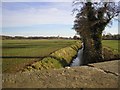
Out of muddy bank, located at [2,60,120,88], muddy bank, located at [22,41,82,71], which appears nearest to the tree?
muddy bank, located at [22,41,82,71]

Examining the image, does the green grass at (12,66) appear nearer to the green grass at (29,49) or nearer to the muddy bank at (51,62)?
the muddy bank at (51,62)

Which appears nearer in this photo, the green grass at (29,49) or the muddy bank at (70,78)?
the muddy bank at (70,78)

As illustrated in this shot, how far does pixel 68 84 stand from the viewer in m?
3.40

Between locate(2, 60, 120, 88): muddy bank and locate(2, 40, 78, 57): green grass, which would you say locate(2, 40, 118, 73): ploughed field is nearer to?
locate(2, 40, 78, 57): green grass

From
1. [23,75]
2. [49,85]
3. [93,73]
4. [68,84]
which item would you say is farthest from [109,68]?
[23,75]

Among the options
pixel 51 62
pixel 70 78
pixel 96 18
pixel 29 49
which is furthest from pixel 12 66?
pixel 29 49

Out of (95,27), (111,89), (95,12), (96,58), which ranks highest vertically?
(95,12)

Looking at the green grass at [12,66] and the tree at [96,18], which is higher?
the tree at [96,18]

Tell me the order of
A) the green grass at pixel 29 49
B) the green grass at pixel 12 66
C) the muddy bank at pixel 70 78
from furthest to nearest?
the green grass at pixel 29 49, the green grass at pixel 12 66, the muddy bank at pixel 70 78

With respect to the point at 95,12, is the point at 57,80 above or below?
below

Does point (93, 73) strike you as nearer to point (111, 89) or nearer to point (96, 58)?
point (111, 89)

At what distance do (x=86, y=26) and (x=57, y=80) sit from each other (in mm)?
18106

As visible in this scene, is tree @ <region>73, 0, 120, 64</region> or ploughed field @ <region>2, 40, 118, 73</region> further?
tree @ <region>73, 0, 120, 64</region>

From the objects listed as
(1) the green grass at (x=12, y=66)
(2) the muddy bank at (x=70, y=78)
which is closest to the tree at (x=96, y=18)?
(1) the green grass at (x=12, y=66)
